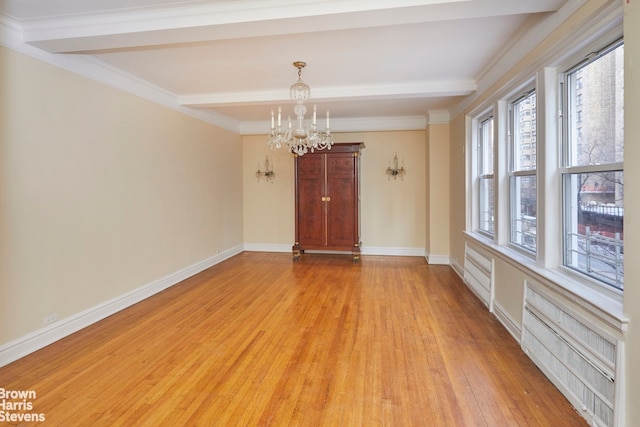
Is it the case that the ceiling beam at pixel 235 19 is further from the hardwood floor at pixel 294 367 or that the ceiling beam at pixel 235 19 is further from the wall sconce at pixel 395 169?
the wall sconce at pixel 395 169

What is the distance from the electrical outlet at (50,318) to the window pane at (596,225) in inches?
163

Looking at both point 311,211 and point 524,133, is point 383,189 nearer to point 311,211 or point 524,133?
point 311,211

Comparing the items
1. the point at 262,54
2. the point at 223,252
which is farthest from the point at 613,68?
the point at 223,252

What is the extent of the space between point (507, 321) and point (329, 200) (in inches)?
144

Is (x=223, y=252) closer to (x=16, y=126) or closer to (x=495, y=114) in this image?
(x=16, y=126)

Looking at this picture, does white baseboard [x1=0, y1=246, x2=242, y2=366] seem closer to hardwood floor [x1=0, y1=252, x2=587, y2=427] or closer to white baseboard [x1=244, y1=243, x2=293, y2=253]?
hardwood floor [x1=0, y1=252, x2=587, y2=427]

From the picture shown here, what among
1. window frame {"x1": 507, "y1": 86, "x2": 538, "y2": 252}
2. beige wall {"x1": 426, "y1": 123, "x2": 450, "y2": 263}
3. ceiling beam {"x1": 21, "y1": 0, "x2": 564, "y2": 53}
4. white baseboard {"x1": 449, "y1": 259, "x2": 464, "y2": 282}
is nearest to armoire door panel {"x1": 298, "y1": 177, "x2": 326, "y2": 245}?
beige wall {"x1": 426, "y1": 123, "x2": 450, "y2": 263}

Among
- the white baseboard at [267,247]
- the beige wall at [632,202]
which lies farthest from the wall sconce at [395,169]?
the beige wall at [632,202]

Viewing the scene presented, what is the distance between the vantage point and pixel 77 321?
317cm

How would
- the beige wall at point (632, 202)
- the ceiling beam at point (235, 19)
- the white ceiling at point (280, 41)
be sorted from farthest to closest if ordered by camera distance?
1. the white ceiling at point (280, 41)
2. the ceiling beam at point (235, 19)
3. the beige wall at point (632, 202)

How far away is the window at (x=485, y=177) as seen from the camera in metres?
4.14

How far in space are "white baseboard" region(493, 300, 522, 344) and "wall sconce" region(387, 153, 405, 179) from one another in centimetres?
343

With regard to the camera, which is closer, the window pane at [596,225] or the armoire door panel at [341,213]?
the window pane at [596,225]

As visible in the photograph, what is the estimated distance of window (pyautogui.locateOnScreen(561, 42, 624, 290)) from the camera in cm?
189
